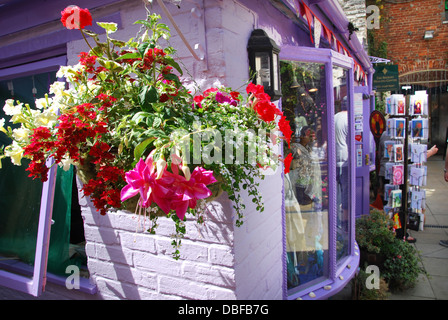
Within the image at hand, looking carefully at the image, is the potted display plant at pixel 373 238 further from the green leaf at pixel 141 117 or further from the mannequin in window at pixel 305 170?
the green leaf at pixel 141 117

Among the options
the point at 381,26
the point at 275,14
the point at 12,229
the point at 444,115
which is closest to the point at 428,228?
the point at 275,14

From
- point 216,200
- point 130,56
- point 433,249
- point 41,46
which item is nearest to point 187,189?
point 130,56

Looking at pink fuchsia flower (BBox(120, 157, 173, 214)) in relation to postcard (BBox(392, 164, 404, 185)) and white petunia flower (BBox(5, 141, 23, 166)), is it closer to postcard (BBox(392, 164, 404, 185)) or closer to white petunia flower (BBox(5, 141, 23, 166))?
white petunia flower (BBox(5, 141, 23, 166))

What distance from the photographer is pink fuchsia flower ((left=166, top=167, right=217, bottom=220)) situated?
90 centimetres

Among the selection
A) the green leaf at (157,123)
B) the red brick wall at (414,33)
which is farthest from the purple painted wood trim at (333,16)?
the red brick wall at (414,33)

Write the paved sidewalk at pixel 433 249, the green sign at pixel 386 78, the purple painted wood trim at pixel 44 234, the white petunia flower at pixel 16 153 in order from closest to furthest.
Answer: the white petunia flower at pixel 16 153 → the purple painted wood trim at pixel 44 234 → the paved sidewalk at pixel 433 249 → the green sign at pixel 386 78

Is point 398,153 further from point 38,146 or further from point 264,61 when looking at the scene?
point 38,146

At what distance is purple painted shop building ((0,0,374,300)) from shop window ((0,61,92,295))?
0.01 metres

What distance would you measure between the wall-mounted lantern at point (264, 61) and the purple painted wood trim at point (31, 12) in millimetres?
1027

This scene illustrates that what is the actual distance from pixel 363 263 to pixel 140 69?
3.85 meters

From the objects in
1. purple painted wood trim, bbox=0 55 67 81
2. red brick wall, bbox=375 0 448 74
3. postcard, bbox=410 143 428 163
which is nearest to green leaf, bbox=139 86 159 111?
purple painted wood trim, bbox=0 55 67 81

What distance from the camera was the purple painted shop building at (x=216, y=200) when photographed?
1834 millimetres

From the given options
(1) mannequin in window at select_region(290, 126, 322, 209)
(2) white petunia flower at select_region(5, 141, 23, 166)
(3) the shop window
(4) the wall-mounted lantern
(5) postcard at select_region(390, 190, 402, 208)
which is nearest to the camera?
(2) white petunia flower at select_region(5, 141, 23, 166)

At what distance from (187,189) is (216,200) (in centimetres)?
93
